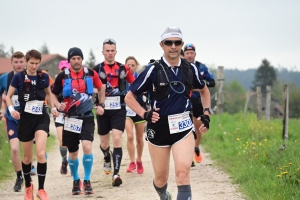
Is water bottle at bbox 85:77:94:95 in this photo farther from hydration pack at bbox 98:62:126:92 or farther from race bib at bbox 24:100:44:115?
hydration pack at bbox 98:62:126:92

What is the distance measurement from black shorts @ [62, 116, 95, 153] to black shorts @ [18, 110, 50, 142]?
0.48m

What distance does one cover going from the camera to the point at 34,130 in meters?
8.09

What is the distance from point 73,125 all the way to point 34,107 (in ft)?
2.23

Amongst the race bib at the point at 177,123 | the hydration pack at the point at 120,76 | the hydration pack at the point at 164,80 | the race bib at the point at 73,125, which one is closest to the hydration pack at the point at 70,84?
the race bib at the point at 73,125

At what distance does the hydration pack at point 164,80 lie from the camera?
6012 mm

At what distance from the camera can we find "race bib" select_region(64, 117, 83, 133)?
330 inches

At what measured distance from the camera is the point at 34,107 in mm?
8070

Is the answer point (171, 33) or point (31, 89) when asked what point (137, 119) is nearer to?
point (31, 89)

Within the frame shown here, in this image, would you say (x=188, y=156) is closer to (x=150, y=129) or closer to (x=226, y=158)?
(x=150, y=129)

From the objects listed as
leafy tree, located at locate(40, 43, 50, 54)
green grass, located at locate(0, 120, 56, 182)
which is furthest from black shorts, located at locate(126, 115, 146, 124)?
leafy tree, located at locate(40, 43, 50, 54)

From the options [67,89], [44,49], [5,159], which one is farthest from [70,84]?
[44,49]

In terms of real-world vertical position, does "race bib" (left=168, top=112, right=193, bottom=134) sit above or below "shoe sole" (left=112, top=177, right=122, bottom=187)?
above

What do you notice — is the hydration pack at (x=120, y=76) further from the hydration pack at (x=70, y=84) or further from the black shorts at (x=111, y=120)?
the hydration pack at (x=70, y=84)

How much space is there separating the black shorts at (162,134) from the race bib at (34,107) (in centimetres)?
252
